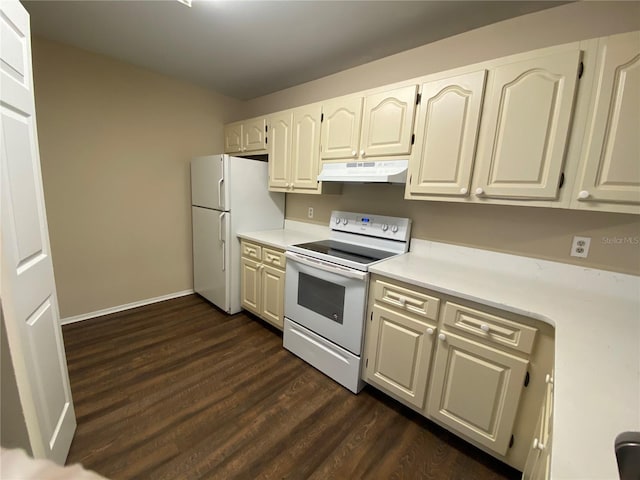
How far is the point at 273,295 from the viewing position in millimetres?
2443

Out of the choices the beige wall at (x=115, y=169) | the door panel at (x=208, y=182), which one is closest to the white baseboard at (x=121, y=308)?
the beige wall at (x=115, y=169)

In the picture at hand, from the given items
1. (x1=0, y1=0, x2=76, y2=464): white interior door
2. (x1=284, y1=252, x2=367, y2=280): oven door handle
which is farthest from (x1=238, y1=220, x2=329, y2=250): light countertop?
(x1=0, y1=0, x2=76, y2=464): white interior door

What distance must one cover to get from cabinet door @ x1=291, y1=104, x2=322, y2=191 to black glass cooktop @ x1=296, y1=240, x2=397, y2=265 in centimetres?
52

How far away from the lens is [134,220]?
2787mm

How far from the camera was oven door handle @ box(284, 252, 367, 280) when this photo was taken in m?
1.70

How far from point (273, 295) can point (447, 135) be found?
1.85m

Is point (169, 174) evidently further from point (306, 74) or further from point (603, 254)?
point (603, 254)

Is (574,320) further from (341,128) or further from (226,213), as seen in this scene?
(226,213)

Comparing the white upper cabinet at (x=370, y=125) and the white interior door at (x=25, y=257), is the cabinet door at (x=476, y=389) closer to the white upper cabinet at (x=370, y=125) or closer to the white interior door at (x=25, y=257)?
the white upper cabinet at (x=370, y=125)

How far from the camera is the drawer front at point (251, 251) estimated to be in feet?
8.36

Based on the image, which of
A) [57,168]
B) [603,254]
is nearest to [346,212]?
[603,254]

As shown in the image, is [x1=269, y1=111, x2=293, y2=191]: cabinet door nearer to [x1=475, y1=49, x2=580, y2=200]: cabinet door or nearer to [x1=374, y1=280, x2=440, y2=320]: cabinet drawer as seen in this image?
[x1=374, y1=280, x2=440, y2=320]: cabinet drawer

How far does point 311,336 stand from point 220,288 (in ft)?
4.18

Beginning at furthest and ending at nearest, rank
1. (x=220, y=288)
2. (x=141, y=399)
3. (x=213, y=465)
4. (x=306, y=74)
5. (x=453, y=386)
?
(x=220, y=288)
(x=306, y=74)
(x=141, y=399)
(x=453, y=386)
(x=213, y=465)
